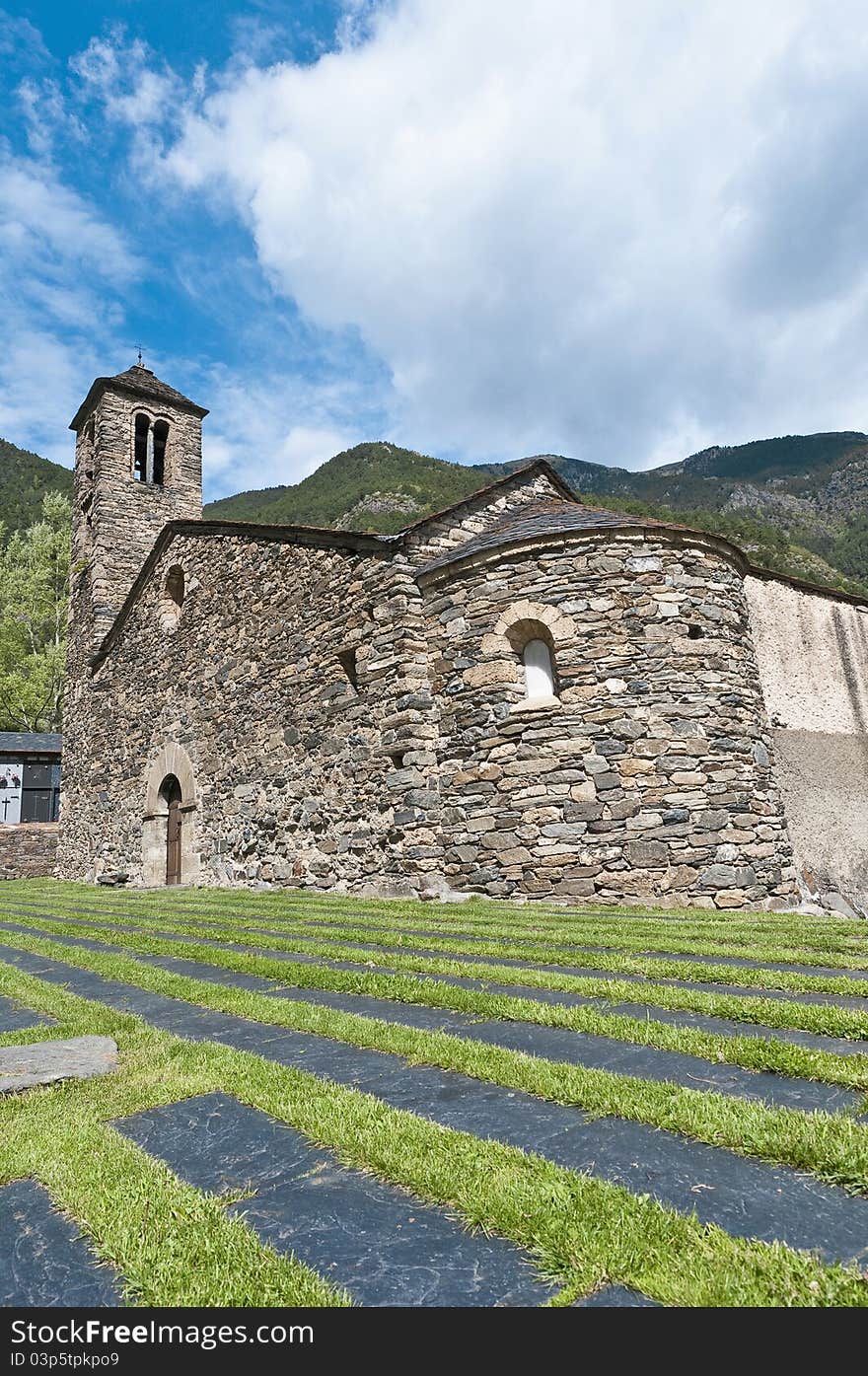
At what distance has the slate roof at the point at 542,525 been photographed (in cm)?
912

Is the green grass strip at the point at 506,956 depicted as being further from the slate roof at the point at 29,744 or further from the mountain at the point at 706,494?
the mountain at the point at 706,494

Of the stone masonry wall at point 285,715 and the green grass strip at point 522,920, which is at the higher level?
the stone masonry wall at point 285,715

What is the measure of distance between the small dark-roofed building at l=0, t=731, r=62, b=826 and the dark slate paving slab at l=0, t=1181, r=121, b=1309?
27.4 meters

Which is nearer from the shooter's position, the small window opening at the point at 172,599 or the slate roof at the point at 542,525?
the slate roof at the point at 542,525

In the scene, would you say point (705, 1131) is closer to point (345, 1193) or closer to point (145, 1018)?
point (345, 1193)

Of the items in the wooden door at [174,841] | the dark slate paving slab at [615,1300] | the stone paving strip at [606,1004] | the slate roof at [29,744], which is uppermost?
the slate roof at [29,744]

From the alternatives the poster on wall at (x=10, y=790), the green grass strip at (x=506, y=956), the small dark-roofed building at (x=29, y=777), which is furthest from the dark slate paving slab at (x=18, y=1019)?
the poster on wall at (x=10, y=790)

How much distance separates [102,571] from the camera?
749 inches

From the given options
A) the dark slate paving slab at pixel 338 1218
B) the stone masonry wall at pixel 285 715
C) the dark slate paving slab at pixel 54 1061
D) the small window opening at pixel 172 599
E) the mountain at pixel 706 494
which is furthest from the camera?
the mountain at pixel 706 494

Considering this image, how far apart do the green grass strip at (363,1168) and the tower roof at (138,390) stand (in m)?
20.3

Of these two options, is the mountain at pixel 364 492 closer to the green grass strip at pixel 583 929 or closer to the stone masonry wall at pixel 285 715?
the stone masonry wall at pixel 285 715

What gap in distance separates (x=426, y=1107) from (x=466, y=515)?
31.8 feet

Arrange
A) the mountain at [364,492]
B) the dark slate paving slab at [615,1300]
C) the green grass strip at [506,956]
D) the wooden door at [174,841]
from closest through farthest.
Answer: the dark slate paving slab at [615,1300] → the green grass strip at [506,956] → the wooden door at [174,841] → the mountain at [364,492]

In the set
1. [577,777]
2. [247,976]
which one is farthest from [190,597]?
[247,976]
